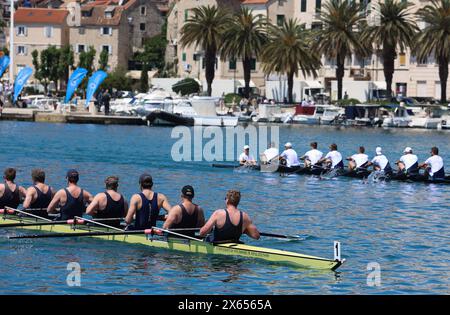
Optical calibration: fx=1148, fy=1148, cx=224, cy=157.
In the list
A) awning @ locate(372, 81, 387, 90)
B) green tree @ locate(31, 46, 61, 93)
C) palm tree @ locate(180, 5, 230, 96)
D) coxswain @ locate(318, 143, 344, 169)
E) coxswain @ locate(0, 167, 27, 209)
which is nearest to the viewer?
coxswain @ locate(0, 167, 27, 209)

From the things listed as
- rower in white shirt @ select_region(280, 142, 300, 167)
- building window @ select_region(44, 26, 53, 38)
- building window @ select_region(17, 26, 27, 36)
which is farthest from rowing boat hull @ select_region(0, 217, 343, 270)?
building window @ select_region(17, 26, 27, 36)

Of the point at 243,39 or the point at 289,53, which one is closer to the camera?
the point at 289,53

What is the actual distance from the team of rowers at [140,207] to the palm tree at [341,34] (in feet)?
241

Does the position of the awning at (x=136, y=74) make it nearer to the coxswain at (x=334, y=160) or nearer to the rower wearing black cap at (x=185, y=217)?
the coxswain at (x=334, y=160)

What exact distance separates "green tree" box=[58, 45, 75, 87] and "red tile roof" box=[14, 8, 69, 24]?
811cm

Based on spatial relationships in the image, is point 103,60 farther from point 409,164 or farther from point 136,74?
point 409,164

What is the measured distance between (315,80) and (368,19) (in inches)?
524

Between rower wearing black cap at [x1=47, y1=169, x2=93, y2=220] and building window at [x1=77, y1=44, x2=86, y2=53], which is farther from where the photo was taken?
building window at [x1=77, y1=44, x2=86, y2=53]

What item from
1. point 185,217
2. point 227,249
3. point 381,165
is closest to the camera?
point 227,249

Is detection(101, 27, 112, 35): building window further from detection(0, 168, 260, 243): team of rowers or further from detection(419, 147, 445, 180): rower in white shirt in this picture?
detection(0, 168, 260, 243): team of rowers

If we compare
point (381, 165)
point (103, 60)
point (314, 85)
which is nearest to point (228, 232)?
point (381, 165)

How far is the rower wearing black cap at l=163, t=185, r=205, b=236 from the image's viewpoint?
1091 inches

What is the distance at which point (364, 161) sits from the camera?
165ft

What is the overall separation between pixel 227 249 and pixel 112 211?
4.03 meters
